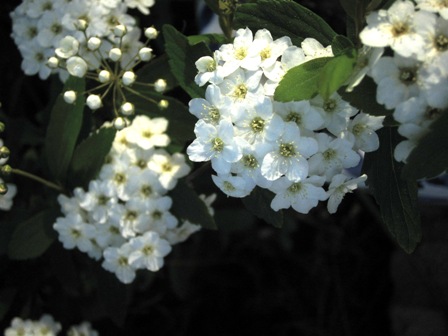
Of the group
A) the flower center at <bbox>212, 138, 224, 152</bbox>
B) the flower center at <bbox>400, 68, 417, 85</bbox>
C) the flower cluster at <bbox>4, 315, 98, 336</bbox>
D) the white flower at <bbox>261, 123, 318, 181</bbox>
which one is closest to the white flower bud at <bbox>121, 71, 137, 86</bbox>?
the flower center at <bbox>212, 138, 224, 152</bbox>

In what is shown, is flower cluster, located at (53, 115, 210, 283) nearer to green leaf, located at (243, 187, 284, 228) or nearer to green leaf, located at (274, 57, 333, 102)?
green leaf, located at (243, 187, 284, 228)

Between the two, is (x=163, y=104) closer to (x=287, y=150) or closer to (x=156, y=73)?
(x=156, y=73)

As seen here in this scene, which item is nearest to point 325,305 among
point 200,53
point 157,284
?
point 157,284

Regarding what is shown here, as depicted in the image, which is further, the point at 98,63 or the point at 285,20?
the point at 98,63

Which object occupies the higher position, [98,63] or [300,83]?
[300,83]

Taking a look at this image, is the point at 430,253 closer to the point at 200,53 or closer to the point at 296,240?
the point at 296,240

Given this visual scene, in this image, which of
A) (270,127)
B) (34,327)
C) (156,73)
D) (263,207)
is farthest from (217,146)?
(34,327)

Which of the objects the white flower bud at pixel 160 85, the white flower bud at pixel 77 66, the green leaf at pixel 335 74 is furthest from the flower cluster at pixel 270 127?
the white flower bud at pixel 77 66
